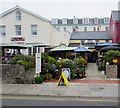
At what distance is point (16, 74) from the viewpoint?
454 inches

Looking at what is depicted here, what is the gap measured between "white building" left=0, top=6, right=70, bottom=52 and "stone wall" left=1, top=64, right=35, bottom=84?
15.2 m

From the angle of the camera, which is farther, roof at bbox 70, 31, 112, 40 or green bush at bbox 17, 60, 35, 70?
roof at bbox 70, 31, 112, 40

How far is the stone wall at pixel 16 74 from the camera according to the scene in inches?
448

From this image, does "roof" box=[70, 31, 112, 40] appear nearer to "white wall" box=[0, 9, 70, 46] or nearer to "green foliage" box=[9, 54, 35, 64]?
"white wall" box=[0, 9, 70, 46]

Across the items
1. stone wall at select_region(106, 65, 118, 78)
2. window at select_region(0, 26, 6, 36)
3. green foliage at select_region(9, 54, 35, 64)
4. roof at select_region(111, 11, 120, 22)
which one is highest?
roof at select_region(111, 11, 120, 22)

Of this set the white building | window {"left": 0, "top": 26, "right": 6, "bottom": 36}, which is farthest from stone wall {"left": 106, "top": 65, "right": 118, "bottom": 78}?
window {"left": 0, "top": 26, "right": 6, "bottom": 36}

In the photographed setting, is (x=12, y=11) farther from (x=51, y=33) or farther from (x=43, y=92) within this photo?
(x=43, y=92)

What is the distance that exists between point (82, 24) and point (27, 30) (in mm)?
33123

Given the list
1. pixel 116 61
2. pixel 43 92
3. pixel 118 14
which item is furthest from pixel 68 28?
pixel 43 92

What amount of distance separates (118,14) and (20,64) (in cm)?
2165

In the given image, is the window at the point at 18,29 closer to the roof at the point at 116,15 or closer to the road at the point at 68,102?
the roof at the point at 116,15

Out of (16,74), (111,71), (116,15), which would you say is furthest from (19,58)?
(116,15)

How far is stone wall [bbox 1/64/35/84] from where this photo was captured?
11375 millimetres

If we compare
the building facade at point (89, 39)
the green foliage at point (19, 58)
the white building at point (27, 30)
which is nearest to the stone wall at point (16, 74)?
the green foliage at point (19, 58)
